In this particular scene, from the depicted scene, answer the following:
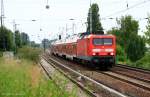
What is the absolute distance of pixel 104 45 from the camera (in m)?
35.1

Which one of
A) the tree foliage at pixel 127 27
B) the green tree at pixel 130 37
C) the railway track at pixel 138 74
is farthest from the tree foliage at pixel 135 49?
the railway track at pixel 138 74

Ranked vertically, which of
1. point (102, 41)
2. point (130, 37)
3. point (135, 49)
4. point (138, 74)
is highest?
point (130, 37)

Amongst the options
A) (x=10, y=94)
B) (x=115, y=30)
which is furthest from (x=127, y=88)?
(x=115, y=30)

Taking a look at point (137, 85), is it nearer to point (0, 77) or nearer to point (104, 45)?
point (0, 77)

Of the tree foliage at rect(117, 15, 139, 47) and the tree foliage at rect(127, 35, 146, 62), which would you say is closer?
the tree foliage at rect(127, 35, 146, 62)

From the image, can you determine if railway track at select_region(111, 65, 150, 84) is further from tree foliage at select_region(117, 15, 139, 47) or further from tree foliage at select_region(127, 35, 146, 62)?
tree foliage at select_region(117, 15, 139, 47)

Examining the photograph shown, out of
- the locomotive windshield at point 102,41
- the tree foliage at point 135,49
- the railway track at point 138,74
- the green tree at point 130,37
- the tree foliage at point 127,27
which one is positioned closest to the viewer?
the railway track at point 138,74

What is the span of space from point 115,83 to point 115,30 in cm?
7381

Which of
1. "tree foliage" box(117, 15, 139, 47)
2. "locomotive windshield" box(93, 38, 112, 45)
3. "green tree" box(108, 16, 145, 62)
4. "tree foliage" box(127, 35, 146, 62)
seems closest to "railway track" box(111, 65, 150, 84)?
"locomotive windshield" box(93, 38, 112, 45)

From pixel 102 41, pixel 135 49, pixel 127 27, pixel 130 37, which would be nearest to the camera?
pixel 102 41

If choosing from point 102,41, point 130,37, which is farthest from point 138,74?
point 130,37

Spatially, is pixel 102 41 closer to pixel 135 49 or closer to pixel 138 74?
pixel 138 74

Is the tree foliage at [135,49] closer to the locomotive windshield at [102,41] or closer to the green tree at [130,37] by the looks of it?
the green tree at [130,37]

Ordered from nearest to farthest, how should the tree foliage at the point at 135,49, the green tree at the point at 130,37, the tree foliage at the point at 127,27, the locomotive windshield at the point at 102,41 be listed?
the locomotive windshield at the point at 102,41 → the tree foliage at the point at 135,49 → the green tree at the point at 130,37 → the tree foliage at the point at 127,27
